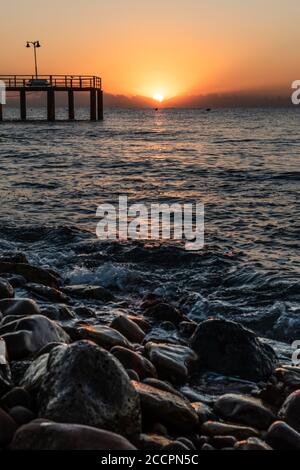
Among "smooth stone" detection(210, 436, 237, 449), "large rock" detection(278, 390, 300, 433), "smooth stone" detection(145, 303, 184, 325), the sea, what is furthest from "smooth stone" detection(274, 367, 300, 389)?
"smooth stone" detection(145, 303, 184, 325)

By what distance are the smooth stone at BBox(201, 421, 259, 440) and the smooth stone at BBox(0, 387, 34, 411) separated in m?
1.19

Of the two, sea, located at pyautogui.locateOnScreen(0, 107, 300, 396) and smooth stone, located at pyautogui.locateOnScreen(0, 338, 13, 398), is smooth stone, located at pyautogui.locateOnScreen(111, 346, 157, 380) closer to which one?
smooth stone, located at pyautogui.locateOnScreen(0, 338, 13, 398)

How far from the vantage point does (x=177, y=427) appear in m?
3.70

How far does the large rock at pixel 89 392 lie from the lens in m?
3.23

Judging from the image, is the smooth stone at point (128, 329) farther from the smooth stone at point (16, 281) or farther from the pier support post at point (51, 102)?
the pier support post at point (51, 102)

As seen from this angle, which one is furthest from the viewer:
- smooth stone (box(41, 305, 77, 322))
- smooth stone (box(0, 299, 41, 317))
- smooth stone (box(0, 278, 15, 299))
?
smooth stone (box(0, 278, 15, 299))

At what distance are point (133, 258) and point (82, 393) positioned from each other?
661 centimetres

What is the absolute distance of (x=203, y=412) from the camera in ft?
13.4

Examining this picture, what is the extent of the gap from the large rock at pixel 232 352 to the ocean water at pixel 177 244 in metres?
1.34

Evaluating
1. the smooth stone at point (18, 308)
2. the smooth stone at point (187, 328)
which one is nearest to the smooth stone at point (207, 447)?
the smooth stone at point (18, 308)

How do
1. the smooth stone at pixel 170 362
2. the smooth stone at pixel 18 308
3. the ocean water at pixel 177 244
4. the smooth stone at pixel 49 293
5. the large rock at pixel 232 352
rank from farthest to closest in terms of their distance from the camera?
1. the ocean water at pixel 177 244
2. the smooth stone at pixel 49 293
3. the smooth stone at pixel 18 308
4. the large rock at pixel 232 352
5. the smooth stone at pixel 170 362

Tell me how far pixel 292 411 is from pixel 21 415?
2039mm

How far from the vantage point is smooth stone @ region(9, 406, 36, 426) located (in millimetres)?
3273

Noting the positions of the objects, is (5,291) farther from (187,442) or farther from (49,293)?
(187,442)
